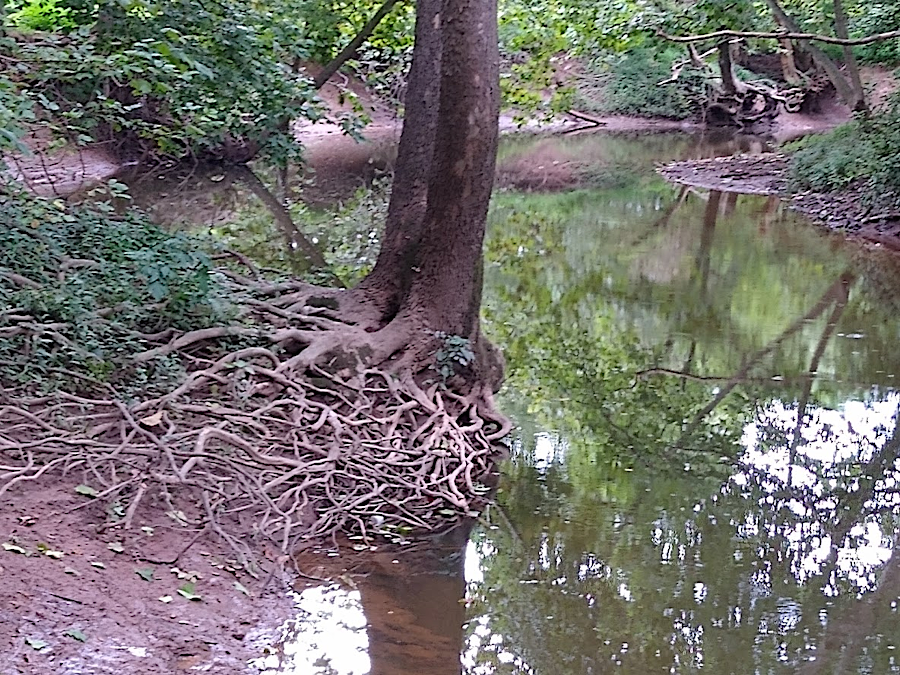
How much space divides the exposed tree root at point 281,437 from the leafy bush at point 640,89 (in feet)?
102

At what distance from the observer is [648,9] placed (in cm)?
2052

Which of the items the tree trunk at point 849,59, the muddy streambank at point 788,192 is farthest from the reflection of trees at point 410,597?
the tree trunk at point 849,59

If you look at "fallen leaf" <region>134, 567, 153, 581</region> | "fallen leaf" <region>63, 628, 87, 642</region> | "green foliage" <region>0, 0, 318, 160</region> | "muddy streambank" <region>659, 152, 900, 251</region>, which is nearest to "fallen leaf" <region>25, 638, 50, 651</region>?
"fallen leaf" <region>63, 628, 87, 642</region>

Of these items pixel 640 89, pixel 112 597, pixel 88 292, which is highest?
pixel 88 292

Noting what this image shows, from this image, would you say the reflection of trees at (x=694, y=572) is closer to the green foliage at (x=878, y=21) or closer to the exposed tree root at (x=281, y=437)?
the exposed tree root at (x=281, y=437)

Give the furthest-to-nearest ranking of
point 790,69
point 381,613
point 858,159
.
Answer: point 790,69 → point 858,159 → point 381,613

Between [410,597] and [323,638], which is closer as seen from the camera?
[323,638]

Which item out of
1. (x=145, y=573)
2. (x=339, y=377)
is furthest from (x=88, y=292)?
(x=145, y=573)

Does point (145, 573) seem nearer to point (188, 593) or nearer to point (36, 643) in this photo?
point (188, 593)

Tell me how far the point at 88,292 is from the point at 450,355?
8.10 ft

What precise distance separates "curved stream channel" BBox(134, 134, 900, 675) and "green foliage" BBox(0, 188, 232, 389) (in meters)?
2.06

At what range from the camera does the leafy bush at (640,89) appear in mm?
37156

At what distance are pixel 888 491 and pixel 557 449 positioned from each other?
85.4 inches

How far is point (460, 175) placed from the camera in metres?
7.49
